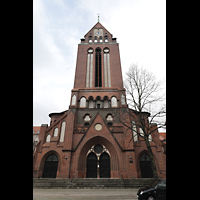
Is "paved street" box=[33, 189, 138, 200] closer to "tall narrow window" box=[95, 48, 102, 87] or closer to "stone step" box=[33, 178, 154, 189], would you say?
"stone step" box=[33, 178, 154, 189]

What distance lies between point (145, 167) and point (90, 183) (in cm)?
757

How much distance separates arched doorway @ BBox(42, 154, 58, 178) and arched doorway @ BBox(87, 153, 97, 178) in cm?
401

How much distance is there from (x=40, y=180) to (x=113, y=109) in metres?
12.2

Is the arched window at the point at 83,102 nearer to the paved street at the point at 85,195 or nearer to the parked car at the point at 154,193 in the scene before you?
the paved street at the point at 85,195

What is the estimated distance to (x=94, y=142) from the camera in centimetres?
1845

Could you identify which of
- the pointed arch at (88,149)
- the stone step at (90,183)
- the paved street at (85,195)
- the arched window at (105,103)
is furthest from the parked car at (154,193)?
the arched window at (105,103)

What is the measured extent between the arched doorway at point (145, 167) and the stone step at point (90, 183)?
3133 millimetres

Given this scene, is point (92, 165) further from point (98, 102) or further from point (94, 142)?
point (98, 102)

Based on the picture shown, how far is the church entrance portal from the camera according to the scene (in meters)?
17.2

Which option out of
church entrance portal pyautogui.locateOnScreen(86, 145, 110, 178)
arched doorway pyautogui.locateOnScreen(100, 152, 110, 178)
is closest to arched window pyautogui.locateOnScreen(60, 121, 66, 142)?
church entrance portal pyautogui.locateOnScreen(86, 145, 110, 178)

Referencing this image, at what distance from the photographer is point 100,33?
30.2 m
